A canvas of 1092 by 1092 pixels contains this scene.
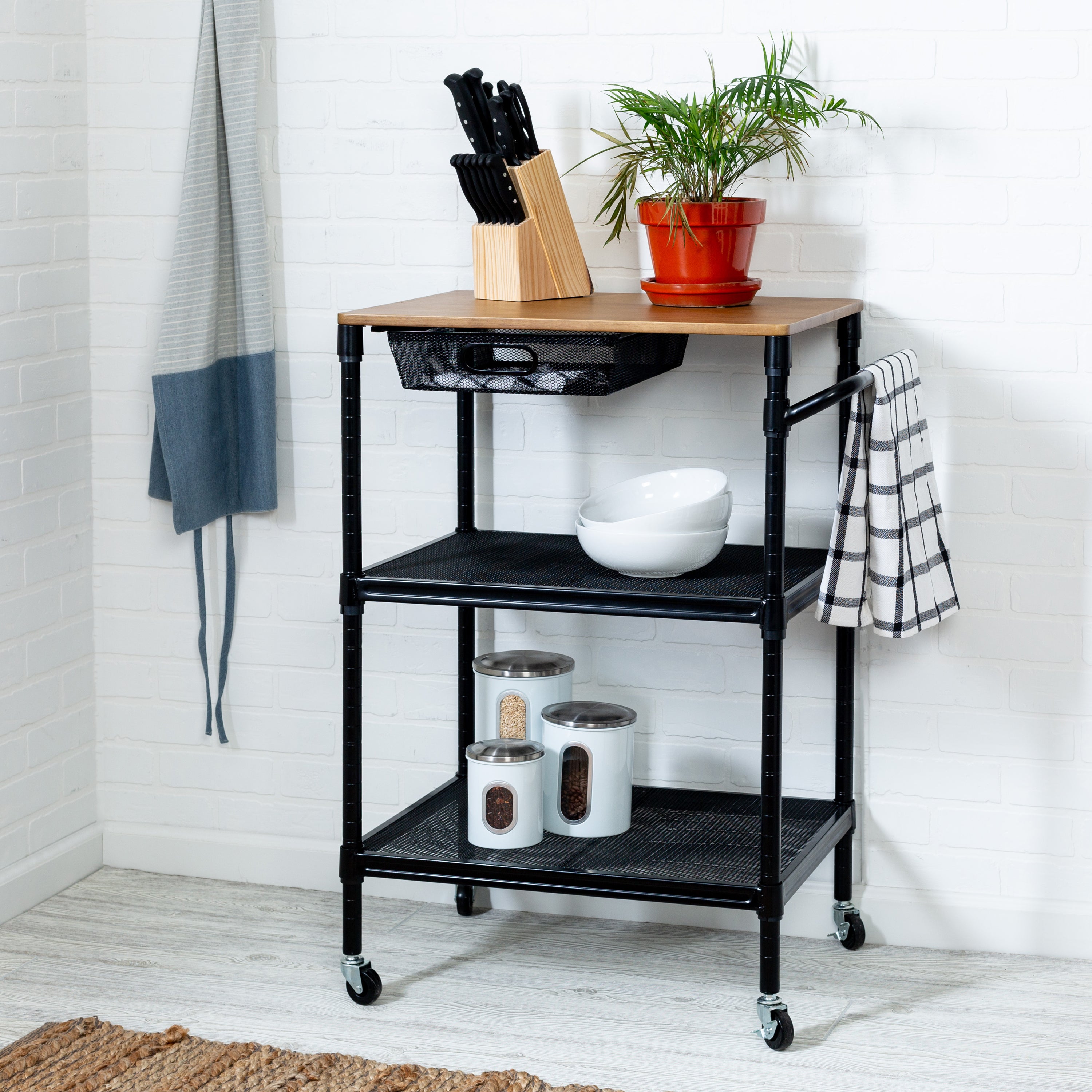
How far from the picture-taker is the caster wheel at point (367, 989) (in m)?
2.32

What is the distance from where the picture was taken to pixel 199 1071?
6.89ft

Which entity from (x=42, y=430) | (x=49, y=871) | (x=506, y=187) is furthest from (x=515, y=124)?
(x=49, y=871)

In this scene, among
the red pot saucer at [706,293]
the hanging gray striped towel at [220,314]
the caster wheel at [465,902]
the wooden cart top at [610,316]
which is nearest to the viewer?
the wooden cart top at [610,316]

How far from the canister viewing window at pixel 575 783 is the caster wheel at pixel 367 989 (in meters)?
0.38

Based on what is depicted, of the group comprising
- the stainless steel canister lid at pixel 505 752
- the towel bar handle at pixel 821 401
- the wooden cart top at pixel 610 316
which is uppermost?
the wooden cart top at pixel 610 316

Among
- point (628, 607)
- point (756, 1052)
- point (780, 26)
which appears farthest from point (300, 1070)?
point (780, 26)

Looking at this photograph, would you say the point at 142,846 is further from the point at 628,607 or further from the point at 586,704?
the point at 628,607

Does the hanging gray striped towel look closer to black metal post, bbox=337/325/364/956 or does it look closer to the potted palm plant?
black metal post, bbox=337/325/364/956

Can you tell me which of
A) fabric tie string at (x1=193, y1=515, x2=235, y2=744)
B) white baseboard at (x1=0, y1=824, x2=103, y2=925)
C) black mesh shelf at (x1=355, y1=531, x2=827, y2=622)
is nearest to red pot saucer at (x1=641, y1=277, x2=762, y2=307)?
black mesh shelf at (x1=355, y1=531, x2=827, y2=622)

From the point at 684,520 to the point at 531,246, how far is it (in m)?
0.49

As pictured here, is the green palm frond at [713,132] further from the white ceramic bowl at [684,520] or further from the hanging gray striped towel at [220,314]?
the hanging gray striped towel at [220,314]

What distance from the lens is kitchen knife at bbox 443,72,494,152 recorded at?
226 cm

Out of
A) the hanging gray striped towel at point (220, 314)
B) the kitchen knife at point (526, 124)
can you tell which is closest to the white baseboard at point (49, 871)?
the hanging gray striped towel at point (220, 314)

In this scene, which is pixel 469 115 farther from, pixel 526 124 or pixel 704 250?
pixel 704 250
